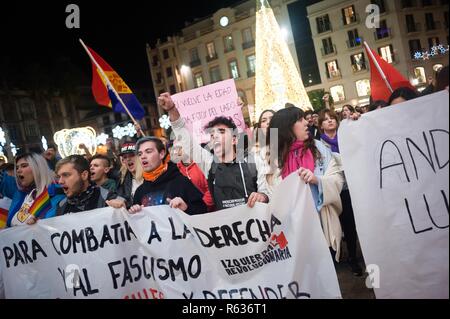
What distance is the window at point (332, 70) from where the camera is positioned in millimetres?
34094

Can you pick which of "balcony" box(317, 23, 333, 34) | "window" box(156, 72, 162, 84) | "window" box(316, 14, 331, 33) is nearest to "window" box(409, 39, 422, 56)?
"balcony" box(317, 23, 333, 34)

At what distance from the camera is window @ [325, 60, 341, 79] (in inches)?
1342

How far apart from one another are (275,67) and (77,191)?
14.2 meters

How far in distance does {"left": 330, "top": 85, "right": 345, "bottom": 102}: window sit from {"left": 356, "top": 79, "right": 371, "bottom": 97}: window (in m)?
1.40

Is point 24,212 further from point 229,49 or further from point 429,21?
point 229,49

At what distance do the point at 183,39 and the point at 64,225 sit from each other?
4304cm

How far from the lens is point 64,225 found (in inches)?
136

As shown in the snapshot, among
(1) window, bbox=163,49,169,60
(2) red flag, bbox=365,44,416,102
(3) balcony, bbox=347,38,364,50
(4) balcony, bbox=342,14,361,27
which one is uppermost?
(1) window, bbox=163,49,169,60

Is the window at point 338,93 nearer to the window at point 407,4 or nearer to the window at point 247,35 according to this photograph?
the window at point 407,4

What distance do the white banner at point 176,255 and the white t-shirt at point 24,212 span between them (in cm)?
22

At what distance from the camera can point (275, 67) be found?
1669 centimetres

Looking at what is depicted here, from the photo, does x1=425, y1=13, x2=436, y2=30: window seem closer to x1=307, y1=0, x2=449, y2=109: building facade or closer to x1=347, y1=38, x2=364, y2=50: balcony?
x1=307, y1=0, x2=449, y2=109: building facade

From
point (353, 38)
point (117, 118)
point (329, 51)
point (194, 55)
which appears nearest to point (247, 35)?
point (194, 55)

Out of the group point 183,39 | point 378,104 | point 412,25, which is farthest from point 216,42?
point 378,104
